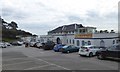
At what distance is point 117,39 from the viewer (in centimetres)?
3306

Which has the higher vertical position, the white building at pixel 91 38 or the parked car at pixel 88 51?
the white building at pixel 91 38

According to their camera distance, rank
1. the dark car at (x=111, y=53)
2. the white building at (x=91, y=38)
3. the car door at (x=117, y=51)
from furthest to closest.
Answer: the white building at (x=91, y=38) < the dark car at (x=111, y=53) < the car door at (x=117, y=51)

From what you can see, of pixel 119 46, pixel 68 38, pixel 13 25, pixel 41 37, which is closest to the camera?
pixel 119 46

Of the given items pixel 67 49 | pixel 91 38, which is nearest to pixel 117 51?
pixel 67 49

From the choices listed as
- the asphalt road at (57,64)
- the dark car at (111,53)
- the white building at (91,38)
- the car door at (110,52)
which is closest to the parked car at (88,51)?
the dark car at (111,53)

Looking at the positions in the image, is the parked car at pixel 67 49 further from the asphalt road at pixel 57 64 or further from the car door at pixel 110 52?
the car door at pixel 110 52

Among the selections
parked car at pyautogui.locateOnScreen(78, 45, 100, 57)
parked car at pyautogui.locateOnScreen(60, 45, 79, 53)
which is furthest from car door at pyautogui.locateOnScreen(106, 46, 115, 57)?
parked car at pyautogui.locateOnScreen(60, 45, 79, 53)

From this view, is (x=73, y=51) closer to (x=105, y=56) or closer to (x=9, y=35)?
(x=105, y=56)

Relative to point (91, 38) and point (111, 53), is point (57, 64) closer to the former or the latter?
point (111, 53)

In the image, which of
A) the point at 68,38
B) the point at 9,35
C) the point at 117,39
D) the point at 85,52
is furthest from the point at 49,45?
the point at 9,35

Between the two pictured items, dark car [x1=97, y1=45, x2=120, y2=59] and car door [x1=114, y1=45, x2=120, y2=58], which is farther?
dark car [x1=97, y1=45, x2=120, y2=59]

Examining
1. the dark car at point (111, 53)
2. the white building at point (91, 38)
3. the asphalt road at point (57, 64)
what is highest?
the white building at point (91, 38)

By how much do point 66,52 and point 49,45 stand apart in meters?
11.0

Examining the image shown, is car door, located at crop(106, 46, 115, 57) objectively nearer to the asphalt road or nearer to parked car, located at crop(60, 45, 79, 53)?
the asphalt road
